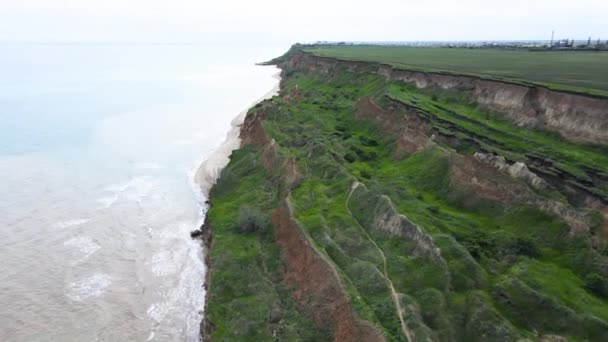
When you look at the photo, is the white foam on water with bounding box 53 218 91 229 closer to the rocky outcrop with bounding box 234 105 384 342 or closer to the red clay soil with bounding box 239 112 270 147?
the rocky outcrop with bounding box 234 105 384 342

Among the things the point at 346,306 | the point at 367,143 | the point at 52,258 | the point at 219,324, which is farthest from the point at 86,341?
the point at 367,143

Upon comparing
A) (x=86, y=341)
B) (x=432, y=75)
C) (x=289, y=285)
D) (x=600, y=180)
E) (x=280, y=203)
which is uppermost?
(x=432, y=75)

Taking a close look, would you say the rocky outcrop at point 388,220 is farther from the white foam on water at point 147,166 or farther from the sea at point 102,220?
the white foam on water at point 147,166

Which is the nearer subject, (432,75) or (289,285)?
(289,285)

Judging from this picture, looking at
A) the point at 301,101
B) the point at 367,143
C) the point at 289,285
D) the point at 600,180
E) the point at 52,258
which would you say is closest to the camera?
the point at 289,285

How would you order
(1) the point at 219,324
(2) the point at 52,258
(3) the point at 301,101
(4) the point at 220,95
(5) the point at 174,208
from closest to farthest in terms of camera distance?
(1) the point at 219,324 → (2) the point at 52,258 → (5) the point at 174,208 → (3) the point at 301,101 → (4) the point at 220,95

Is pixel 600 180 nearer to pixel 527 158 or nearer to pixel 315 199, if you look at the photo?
pixel 527 158

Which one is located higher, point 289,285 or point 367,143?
Result: point 367,143

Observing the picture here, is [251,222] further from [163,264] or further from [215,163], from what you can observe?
[215,163]
